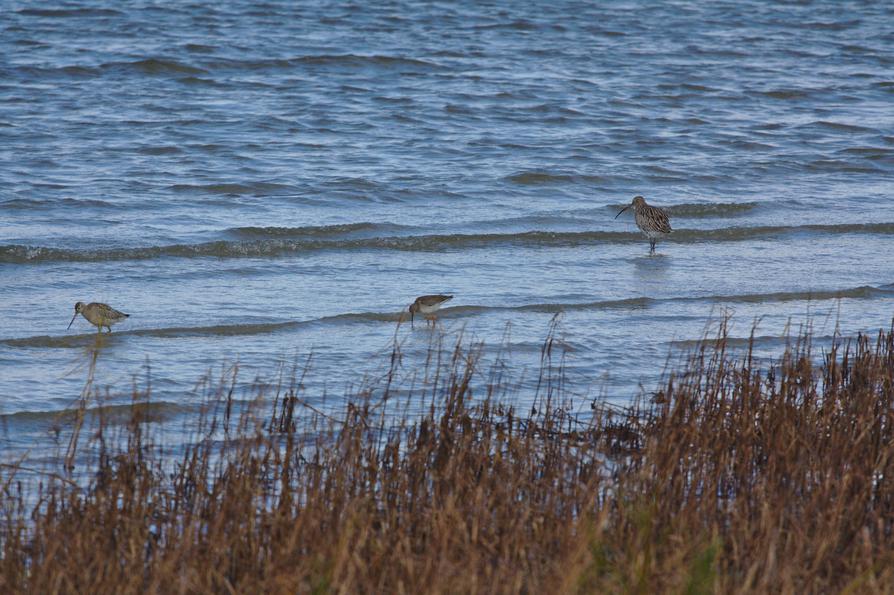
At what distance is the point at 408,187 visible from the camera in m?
15.6

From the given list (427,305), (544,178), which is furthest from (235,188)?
(427,305)

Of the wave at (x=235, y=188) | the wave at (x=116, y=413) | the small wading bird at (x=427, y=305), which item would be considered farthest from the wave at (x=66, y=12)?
the wave at (x=116, y=413)

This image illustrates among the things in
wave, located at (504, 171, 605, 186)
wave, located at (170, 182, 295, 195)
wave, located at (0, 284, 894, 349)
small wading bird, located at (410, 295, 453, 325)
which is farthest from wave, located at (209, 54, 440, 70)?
small wading bird, located at (410, 295, 453, 325)

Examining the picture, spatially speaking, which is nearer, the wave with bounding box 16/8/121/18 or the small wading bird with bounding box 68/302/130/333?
the small wading bird with bounding box 68/302/130/333

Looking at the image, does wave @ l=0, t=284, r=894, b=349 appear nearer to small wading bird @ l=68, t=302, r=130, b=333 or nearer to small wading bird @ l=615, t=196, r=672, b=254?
small wading bird @ l=68, t=302, r=130, b=333

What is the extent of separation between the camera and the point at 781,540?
5.07 metres

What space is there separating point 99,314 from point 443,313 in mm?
2713

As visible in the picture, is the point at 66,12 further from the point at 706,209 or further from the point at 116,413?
the point at 116,413

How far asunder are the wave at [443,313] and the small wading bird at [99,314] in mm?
105

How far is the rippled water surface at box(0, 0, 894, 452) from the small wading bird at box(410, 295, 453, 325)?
125mm

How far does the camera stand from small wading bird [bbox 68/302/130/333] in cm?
Answer: 941

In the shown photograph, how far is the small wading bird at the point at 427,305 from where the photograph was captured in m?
10.0

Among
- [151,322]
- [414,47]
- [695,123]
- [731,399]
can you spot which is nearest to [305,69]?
[414,47]

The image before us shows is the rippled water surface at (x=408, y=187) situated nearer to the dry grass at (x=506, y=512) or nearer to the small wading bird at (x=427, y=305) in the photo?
the small wading bird at (x=427, y=305)
